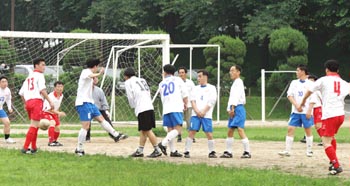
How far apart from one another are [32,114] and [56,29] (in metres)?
43.0

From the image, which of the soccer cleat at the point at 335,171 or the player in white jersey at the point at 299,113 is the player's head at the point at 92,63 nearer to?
the player in white jersey at the point at 299,113

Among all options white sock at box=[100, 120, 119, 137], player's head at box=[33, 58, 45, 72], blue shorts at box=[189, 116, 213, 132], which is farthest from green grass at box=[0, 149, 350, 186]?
white sock at box=[100, 120, 119, 137]

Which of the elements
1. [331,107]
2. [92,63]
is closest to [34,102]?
[92,63]

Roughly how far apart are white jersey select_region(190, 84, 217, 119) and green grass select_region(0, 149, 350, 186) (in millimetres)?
2274

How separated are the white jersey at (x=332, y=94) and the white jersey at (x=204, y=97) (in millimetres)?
3285

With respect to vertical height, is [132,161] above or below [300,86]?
below

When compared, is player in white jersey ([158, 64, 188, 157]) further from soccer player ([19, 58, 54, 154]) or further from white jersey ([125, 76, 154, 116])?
soccer player ([19, 58, 54, 154])

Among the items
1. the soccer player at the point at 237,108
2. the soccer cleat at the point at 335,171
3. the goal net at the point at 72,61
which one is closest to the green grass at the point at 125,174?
the soccer cleat at the point at 335,171

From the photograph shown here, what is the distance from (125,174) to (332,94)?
3.75 metres

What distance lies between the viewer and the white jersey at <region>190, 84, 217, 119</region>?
52.3 ft

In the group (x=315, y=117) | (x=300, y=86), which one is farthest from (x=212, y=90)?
(x=315, y=117)

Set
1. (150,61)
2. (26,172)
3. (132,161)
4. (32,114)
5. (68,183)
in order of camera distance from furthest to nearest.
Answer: (150,61)
(32,114)
(132,161)
(26,172)
(68,183)

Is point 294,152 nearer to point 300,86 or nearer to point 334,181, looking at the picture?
point 300,86

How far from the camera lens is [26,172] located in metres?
12.4
